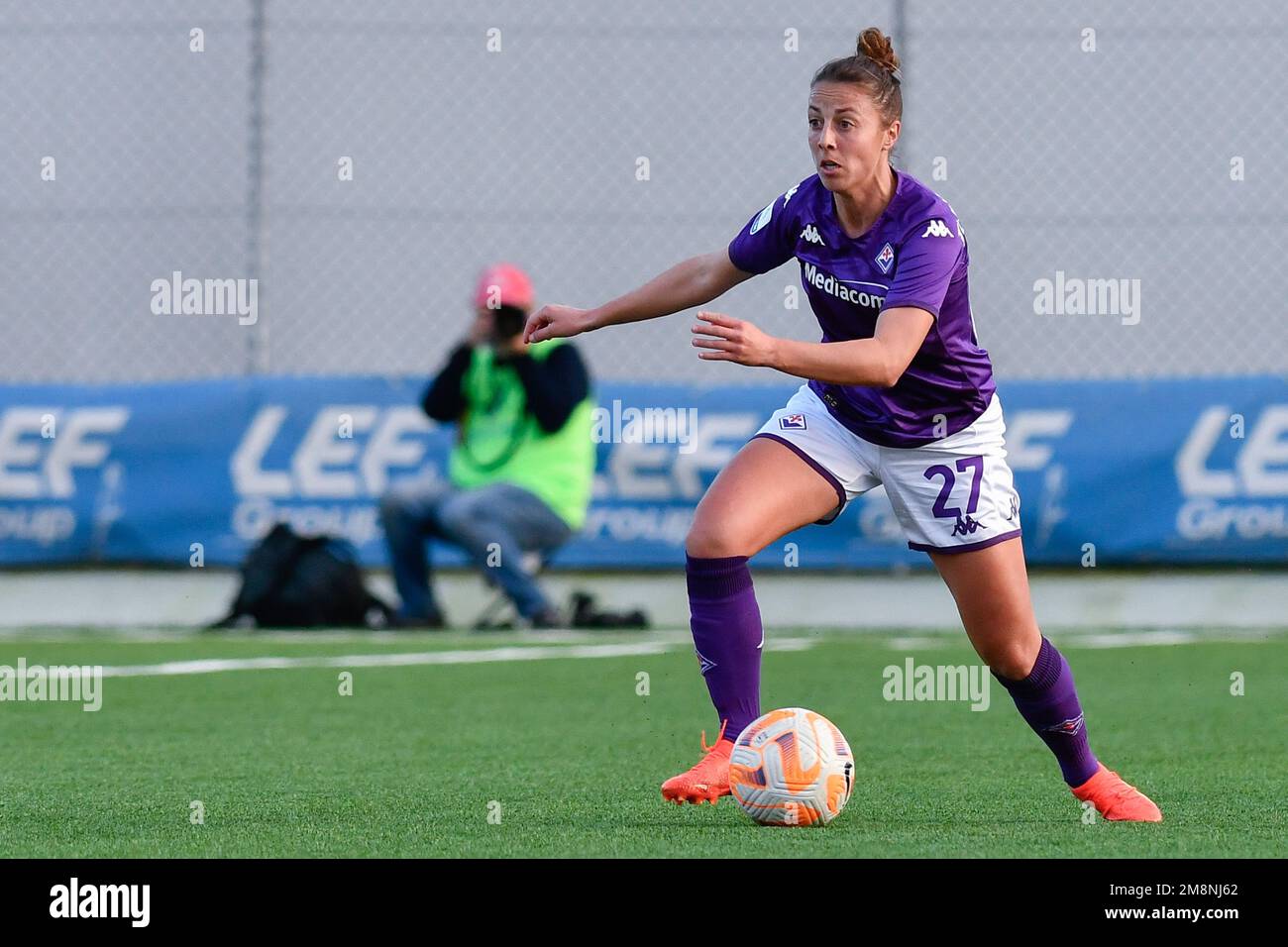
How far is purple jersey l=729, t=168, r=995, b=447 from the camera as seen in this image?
16.8ft

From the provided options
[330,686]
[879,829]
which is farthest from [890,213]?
[330,686]

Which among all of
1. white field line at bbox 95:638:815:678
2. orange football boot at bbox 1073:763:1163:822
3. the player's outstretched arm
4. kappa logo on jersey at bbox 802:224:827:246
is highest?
kappa logo on jersey at bbox 802:224:827:246

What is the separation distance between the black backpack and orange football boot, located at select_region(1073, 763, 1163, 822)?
719 cm

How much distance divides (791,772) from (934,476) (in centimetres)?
→ 89

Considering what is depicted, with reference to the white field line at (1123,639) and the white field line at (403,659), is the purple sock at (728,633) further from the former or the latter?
the white field line at (1123,639)

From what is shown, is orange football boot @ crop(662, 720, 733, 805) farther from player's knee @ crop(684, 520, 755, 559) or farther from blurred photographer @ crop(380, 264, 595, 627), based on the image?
blurred photographer @ crop(380, 264, 595, 627)

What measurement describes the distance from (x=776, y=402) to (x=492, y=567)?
6.27 feet

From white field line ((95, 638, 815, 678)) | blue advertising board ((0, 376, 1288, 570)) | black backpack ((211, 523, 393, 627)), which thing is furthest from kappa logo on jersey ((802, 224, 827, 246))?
black backpack ((211, 523, 393, 627))

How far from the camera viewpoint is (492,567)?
12.2m

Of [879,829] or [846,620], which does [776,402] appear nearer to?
[846,620]

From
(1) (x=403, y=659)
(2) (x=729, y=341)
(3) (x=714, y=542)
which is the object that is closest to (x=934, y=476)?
(3) (x=714, y=542)

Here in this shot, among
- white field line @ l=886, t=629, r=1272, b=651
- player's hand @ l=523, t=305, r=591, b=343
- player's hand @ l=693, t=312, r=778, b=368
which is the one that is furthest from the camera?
white field line @ l=886, t=629, r=1272, b=651

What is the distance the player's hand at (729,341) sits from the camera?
429 cm

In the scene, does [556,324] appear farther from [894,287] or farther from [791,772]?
[791,772]
